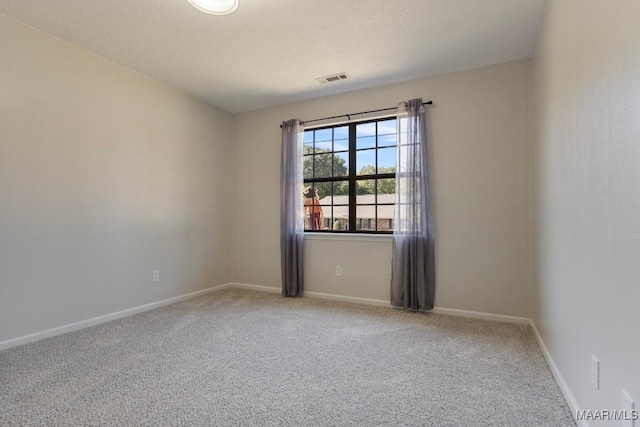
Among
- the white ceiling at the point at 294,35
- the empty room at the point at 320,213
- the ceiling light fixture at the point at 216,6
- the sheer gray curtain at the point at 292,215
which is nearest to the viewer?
the empty room at the point at 320,213

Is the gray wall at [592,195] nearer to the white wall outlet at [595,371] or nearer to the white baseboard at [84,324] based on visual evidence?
the white wall outlet at [595,371]

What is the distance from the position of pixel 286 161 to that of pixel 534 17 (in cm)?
280

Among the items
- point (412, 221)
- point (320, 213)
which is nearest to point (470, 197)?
point (412, 221)

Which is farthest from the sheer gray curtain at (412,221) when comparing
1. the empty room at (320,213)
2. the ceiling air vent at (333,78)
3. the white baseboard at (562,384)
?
the white baseboard at (562,384)

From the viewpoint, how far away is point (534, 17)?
244 cm

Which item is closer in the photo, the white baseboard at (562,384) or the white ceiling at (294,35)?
the white baseboard at (562,384)

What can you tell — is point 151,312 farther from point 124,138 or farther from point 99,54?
point 99,54

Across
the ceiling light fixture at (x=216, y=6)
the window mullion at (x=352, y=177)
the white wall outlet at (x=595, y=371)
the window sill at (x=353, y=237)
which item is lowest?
the white wall outlet at (x=595, y=371)

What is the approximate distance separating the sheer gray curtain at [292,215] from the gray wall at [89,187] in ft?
3.51

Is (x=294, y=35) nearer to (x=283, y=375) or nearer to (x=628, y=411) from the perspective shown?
(x=283, y=375)

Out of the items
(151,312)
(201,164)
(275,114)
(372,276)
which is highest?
(275,114)

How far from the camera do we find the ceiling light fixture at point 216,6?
2.18 metres

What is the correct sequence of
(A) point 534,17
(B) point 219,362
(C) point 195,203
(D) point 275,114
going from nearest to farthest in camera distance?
(B) point 219,362, (A) point 534,17, (C) point 195,203, (D) point 275,114

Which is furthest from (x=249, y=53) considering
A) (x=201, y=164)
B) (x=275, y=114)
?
(x=201, y=164)
